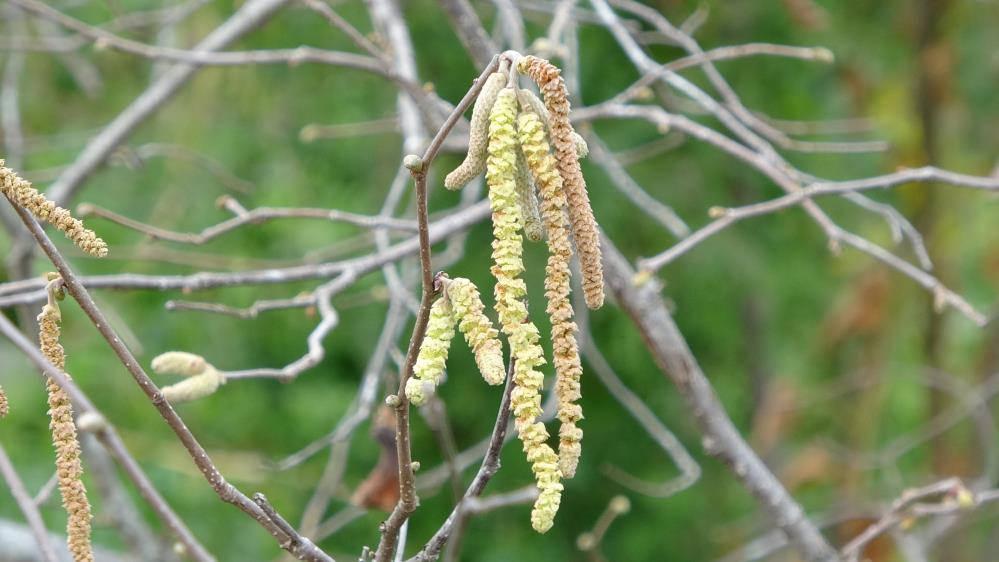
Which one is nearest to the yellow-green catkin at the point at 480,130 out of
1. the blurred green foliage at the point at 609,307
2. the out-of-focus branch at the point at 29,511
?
the out-of-focus branch at the point at 29,511

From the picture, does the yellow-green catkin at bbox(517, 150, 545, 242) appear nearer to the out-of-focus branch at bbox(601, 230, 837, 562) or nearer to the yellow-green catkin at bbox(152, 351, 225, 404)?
the yellow-green catkin at bbox(152, 351, 225, 404)

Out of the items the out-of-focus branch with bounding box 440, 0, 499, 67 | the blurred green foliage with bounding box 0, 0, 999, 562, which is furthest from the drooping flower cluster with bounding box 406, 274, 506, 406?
the blurred green foliage with bounding box 0, 0, 999, 562

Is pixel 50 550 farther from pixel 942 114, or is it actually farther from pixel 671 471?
pixel 942 114

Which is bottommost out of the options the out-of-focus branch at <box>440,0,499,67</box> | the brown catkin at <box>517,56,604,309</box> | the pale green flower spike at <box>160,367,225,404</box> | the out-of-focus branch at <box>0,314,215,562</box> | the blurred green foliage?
the out-of-focus branch at <box>0,314,215,562</box>

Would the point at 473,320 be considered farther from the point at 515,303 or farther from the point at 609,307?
the point at 609,307

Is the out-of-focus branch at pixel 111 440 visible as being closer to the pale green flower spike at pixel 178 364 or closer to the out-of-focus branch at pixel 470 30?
the pale green flower spike at pixel 178 364

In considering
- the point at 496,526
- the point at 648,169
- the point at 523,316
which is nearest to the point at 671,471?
the point at 496,526

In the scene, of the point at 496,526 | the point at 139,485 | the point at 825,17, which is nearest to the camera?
the point at 139,485
